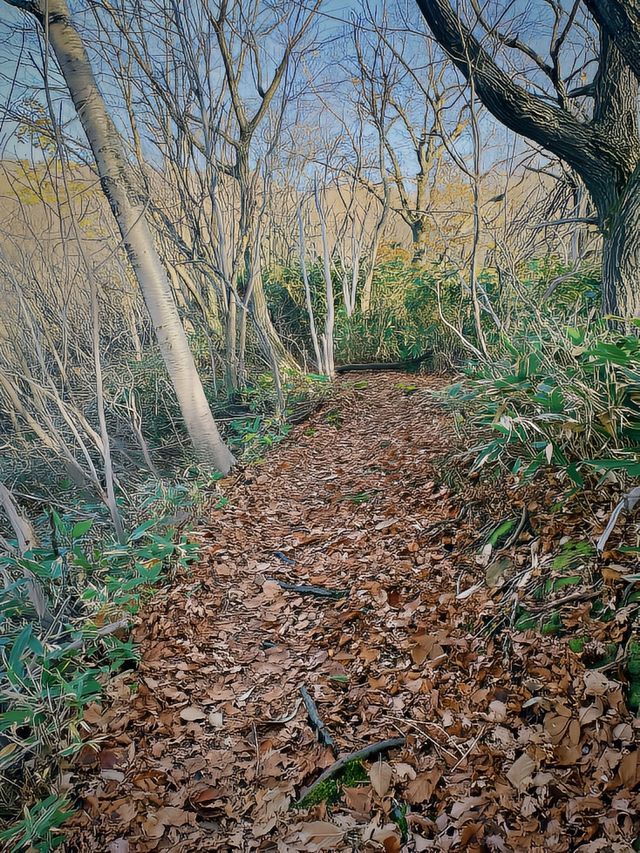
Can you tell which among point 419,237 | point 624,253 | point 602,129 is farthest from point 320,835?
point 419,237

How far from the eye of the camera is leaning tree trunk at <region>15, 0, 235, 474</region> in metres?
2.75

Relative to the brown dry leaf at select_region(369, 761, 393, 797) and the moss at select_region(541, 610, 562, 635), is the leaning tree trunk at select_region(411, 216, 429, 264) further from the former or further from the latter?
the brown dry leaf at select_region(369, 761, 393, 797)

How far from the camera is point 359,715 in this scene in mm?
1655

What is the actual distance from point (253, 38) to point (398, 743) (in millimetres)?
5317

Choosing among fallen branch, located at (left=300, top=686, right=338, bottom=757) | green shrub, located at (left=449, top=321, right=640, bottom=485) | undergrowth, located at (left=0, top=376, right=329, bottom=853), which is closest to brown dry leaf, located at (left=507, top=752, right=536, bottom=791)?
fallen branch, located at (left=300, top=686, right=338, bottom=757)

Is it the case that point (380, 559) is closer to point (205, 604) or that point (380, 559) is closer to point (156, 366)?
point (205, 604)

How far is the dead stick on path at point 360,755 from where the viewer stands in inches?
57.7

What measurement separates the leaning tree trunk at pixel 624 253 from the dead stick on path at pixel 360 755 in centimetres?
280

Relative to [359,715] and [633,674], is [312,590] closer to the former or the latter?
[359,715]

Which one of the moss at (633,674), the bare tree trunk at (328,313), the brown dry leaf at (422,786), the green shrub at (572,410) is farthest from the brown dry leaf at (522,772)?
the bare tree trunk at (328,313)

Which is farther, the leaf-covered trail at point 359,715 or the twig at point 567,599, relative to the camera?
Result: the twig at point 567,599

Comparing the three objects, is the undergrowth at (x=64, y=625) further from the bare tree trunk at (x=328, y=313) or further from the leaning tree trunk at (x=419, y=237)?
the leaning tree trunk at (x=419, y=237)

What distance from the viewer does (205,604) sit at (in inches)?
90.4

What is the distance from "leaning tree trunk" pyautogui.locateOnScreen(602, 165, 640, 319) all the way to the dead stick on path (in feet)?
9.19
